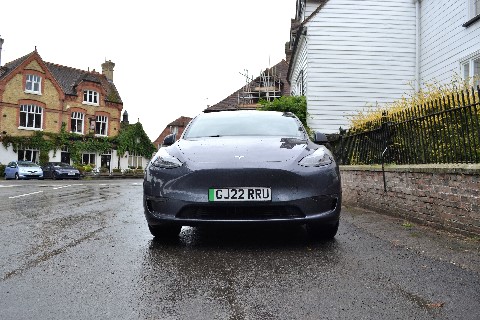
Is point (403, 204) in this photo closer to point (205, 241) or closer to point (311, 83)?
point (205, 241)

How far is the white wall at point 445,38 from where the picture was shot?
12.0m

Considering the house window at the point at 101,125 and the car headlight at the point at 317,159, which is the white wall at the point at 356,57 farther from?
the house window at the point at 101,125

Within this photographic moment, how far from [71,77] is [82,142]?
727cm

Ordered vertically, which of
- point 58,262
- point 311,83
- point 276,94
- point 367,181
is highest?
point 276,94

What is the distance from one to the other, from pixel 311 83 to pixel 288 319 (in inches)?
542

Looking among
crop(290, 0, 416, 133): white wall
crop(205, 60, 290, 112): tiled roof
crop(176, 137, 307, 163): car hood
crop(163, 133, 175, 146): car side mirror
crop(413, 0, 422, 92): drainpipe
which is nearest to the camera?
crop(176, 137, 307, 163): car hood

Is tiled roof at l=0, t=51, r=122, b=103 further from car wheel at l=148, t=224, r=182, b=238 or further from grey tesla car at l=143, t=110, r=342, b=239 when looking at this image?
grey tesla car at l=143, t=110, r=342, b=239

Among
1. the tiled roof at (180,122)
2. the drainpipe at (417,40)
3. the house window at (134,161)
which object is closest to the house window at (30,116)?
the house window at (134,161)

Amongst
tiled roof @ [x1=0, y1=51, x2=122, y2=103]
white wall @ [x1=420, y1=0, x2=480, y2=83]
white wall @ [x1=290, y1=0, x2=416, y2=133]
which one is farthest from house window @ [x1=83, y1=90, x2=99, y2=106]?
white wall @ [x1=420, y1=0, x2=480, y2=83]

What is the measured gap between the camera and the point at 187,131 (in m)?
5.25

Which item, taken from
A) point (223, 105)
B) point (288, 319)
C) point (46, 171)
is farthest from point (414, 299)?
point (46, 171)

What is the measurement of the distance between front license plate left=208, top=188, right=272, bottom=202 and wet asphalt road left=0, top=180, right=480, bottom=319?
0.49 metres

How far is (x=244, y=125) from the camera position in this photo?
5211 mm

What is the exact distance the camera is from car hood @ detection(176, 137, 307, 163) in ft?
12.9
